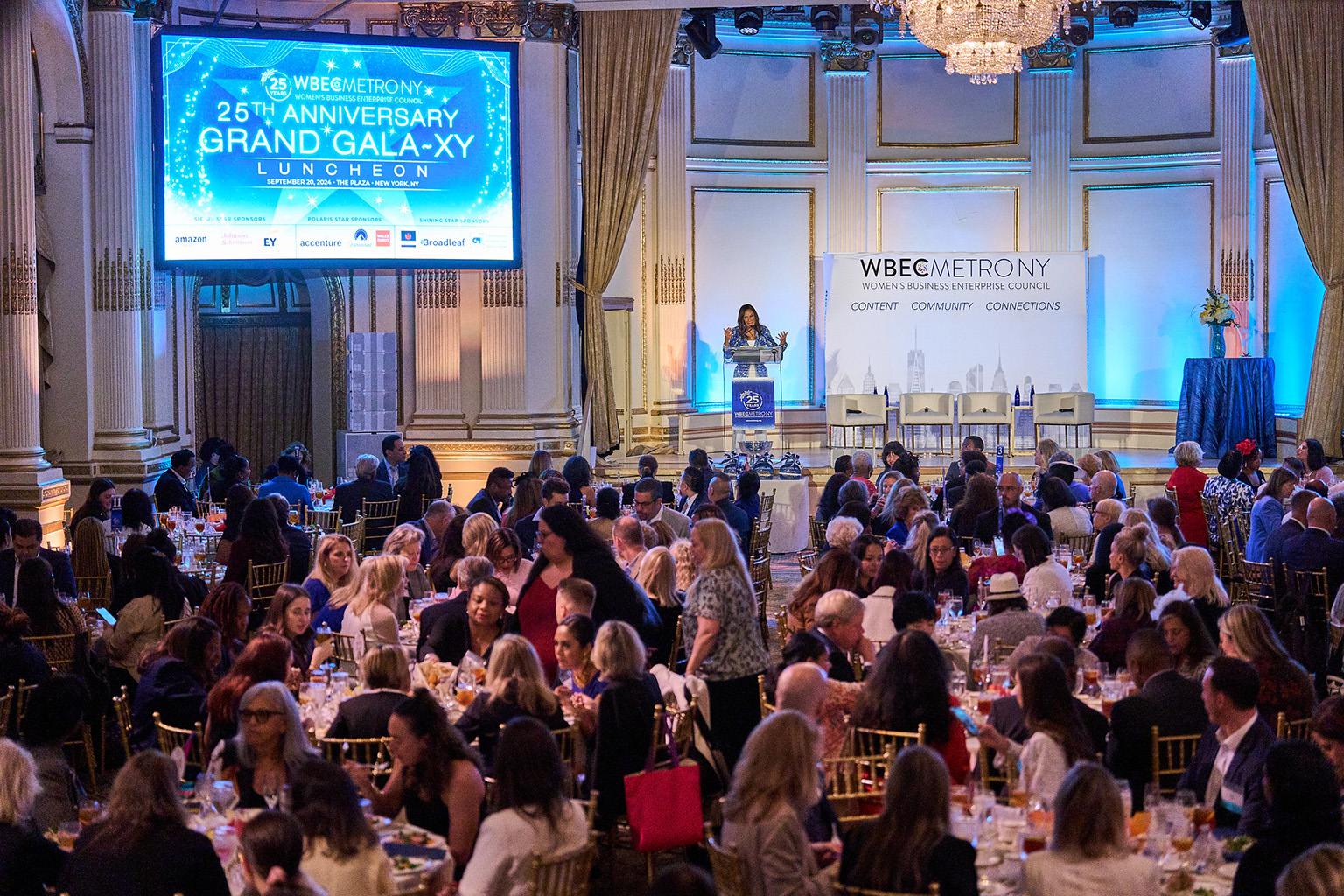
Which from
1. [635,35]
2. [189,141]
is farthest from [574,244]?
[189,141]

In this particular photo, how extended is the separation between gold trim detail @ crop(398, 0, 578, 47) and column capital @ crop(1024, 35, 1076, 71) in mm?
6485

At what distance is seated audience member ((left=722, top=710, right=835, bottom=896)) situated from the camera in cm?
361

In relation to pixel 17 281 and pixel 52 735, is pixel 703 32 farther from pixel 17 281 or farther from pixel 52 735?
pixel 52 735

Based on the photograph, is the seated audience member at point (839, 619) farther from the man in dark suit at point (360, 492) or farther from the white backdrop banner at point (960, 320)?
the white backdrop banner at point (960, 320)

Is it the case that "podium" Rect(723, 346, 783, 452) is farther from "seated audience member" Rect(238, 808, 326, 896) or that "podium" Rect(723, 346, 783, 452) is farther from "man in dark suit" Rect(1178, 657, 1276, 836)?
"seated audience member" Rect(238, 808, 326, 896)

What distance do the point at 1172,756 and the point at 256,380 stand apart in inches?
418

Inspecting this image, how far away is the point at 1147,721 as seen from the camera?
15.9 ft

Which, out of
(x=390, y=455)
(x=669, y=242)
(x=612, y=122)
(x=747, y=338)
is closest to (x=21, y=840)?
(x=390, y=455)

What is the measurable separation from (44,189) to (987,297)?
32.2 ft

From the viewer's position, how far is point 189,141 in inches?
452

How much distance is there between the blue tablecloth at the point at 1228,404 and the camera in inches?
587

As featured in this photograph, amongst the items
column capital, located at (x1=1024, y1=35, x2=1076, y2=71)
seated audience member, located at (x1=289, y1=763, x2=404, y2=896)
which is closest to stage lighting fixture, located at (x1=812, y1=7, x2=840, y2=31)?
column capital, located at (x1=1024, y1=35, x2=1076, y2=71)

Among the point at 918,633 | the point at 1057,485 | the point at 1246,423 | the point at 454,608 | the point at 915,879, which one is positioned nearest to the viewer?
the point at 915,879

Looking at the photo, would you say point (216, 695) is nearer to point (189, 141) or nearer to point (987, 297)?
point (189, 141)
